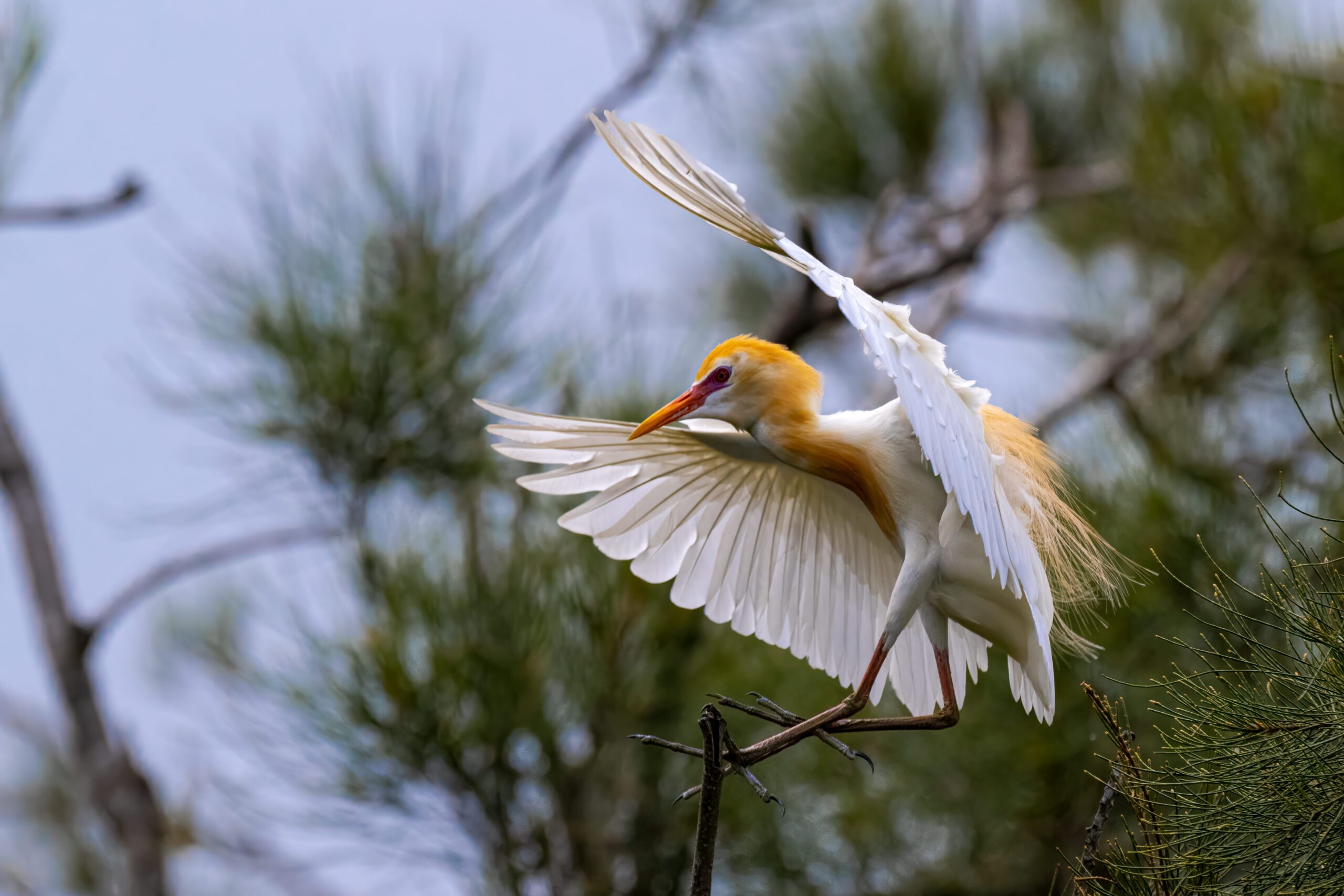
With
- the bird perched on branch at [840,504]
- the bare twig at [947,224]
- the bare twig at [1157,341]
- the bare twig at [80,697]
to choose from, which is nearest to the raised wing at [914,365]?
the bird perched on branch at [840,504]

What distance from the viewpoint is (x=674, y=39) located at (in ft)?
5.91

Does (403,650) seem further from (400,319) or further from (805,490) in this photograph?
(805,490)

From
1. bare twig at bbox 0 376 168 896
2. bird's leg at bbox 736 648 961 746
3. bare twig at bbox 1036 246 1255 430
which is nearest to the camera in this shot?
bird's leg at bbox 736 648 961 746

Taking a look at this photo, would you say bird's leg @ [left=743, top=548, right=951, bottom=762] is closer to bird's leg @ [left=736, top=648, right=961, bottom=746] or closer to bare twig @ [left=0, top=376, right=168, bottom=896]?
bird's leg @ [left=736, top=648, right=961, bottom=746]

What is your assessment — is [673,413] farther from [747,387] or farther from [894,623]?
[894,623]

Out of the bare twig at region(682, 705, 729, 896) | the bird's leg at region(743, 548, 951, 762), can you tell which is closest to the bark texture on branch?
the bare twig at region(682, 705, 729, 896)

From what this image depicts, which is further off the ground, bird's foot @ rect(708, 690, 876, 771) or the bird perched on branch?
the bird perched on branch

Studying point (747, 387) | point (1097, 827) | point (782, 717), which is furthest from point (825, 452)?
point (1097, 827)

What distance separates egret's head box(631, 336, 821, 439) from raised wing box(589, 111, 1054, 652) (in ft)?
0.37

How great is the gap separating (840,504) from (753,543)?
7 centimetres

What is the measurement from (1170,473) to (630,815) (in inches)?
30.3

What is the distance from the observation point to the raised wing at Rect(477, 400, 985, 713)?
2.97 ft

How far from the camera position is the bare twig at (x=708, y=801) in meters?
0.62

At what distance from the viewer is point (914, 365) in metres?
0.67
